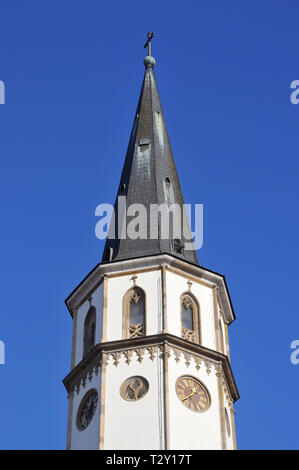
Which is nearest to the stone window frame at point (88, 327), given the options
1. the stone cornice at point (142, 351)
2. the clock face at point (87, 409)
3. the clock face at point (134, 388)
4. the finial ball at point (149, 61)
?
the stone cornice at point (142, 351)

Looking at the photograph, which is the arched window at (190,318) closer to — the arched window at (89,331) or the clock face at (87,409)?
the arched window at (89,331)

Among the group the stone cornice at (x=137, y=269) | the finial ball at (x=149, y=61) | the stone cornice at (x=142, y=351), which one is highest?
the finial ball at (x=149, y=61)

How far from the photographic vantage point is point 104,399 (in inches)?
1896

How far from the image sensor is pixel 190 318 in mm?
51156

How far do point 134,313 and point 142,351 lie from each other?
2.20 metres

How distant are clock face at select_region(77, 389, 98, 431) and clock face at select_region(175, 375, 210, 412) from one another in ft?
11.1

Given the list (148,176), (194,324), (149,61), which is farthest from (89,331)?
(149,61)

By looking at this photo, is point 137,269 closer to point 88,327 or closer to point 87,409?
point 88,327

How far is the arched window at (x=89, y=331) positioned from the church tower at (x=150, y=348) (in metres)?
0.05

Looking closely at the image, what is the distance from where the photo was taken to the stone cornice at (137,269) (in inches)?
2036

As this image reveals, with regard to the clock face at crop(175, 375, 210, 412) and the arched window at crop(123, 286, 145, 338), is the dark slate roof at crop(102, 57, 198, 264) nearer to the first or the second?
the arched window at crop(123, 286, 145, 338)

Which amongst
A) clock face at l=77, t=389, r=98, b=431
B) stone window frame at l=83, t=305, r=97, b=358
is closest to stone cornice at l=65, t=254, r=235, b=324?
stone window frame at l=83, t=305, r=97, b=358
